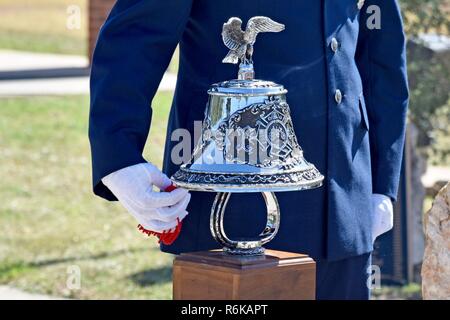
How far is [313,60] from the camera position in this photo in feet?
9.62

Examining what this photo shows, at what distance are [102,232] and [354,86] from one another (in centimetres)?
461

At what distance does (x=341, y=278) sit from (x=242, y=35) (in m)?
0.81

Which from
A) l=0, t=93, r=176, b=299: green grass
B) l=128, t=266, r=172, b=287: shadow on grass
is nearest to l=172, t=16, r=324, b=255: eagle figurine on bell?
l=0, t=93, r=176, b=299: green grass

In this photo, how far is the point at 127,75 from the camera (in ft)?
8.69

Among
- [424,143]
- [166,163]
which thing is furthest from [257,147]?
[424,143]

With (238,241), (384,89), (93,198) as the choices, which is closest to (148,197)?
(238,241)

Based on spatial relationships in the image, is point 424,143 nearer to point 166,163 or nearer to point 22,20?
point 166,163

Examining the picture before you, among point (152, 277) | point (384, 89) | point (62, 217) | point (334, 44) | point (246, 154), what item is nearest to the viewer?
point (246, 154)

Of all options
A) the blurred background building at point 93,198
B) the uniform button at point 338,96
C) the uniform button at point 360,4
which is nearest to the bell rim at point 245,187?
the uniform button at point 338,96

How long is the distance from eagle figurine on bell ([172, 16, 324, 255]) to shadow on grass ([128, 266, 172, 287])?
154 inches

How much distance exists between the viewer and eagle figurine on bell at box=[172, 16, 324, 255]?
228 centimetres

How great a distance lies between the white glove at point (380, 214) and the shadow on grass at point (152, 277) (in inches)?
128

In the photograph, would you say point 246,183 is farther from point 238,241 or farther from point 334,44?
point 334,44

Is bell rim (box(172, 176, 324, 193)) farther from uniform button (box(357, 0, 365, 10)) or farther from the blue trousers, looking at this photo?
uniform button (box(357, 0, 365, 10))
